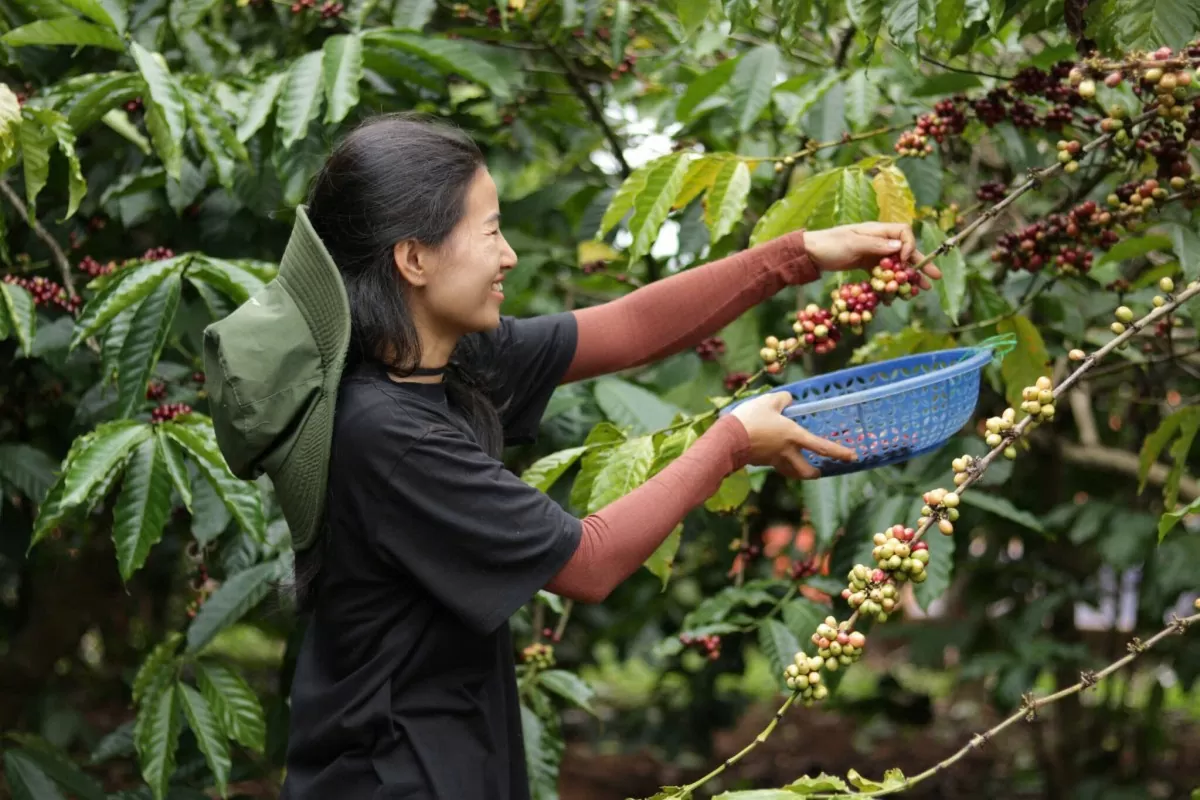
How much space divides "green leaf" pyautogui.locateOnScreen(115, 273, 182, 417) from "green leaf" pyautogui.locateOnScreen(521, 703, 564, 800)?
93 centimetres

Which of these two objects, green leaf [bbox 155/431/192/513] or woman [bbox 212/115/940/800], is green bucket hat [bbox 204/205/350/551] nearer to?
woman [bbox 212/115/940/800]

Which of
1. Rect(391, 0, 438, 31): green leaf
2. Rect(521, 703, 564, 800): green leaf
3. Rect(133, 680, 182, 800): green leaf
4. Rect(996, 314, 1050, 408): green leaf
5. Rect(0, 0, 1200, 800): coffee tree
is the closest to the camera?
Rect(0, 0, 1200, 800): coffee tree

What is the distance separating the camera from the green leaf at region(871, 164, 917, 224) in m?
2.15

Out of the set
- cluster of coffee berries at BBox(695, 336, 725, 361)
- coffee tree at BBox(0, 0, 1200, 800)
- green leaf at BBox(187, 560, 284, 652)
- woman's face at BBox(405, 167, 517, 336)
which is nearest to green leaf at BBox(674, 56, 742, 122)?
coffee tree at BBox(0, 0, 1200, 800)

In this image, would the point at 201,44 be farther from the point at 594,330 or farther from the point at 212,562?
the point at 594,330

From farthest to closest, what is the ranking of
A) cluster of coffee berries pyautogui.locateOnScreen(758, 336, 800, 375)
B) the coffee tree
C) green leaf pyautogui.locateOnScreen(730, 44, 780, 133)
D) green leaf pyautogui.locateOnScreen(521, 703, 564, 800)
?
1. green leaf pyautogui.locateOnScreen(730, 44, 780, 133)
2. green leaf pyautogui.locateOnScreen(521, 703, 564, 800)
3. the coffee tree
4. cluster of coffee berries pyautogui.locateOnScreen(758, 336, 800, 375)

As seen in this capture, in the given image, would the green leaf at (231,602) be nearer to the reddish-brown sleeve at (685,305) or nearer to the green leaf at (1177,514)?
the reddish-brown sleeve at (685,305)

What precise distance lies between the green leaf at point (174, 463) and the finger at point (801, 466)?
97cm

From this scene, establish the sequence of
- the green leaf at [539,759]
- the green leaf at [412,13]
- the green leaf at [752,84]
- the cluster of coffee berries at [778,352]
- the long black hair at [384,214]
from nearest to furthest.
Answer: the long black hair at [384,214] < the cluster of coffee berries at [778,352] < the green leaf at [539,759] < the green leaf at [752,84] < the green leaf at [412,13]

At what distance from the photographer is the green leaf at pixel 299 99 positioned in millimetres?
2490

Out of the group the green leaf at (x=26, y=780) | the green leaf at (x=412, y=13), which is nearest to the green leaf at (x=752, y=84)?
the green leaf at (x=412, y=13)

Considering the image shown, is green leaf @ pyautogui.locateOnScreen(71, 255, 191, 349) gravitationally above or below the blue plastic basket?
below

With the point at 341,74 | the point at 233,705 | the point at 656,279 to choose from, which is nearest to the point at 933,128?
the point at 656,279

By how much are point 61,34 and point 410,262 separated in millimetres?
1075
